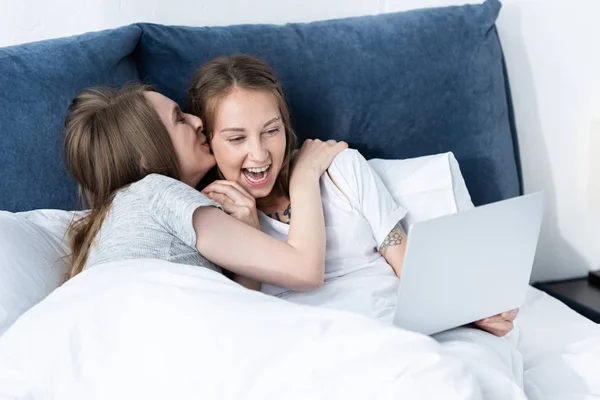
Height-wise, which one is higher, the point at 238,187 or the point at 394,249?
the point at 238,187

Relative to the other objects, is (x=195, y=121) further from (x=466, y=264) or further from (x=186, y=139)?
(x=466, y=264)

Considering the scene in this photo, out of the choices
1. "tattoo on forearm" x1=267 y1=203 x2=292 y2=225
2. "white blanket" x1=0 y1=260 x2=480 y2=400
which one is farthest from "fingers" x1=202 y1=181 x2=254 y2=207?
"white blanket" x1=0 y1=260 x2=480 y2=400

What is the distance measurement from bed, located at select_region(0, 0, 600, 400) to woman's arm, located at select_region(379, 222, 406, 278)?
33 cm

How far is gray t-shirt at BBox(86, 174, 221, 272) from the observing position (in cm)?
146

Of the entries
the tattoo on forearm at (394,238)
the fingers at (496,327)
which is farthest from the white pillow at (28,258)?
the fingers at (496,327)

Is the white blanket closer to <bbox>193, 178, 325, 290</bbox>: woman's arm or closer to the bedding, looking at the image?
the bedding

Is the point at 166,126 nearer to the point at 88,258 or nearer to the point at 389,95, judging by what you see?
the point at 88,258

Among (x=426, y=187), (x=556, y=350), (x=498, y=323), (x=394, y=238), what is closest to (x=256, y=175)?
(x=394, y=238)

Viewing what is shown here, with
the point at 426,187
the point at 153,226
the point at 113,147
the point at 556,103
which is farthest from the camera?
the point at 556,103

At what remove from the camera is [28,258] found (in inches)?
59.2

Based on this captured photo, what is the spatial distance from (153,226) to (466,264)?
1.93 feet

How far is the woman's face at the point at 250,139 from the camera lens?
5.47 feet

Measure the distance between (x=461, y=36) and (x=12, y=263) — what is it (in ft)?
4.13

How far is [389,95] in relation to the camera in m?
1.99
